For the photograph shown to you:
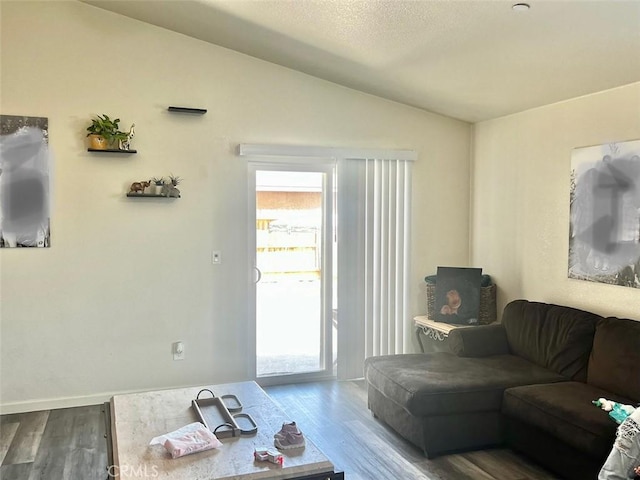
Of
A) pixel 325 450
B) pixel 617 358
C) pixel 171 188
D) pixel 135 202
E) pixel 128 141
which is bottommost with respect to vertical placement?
pixel 325 450

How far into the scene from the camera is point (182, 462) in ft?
6.78

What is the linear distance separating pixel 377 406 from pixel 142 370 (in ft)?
6.10

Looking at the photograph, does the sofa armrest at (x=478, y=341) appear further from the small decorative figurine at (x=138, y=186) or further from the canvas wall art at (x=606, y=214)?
the small decorative figurine at (x=138, y=186)

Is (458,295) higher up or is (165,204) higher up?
(165,204)

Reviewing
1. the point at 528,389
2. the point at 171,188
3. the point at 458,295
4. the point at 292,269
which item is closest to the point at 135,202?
the point at 171,188

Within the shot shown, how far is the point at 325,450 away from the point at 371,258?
1926 mm

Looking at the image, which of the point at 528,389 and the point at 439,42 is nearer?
the point at 528,389

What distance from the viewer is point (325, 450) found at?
342 cm

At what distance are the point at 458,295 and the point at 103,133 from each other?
3.07 m

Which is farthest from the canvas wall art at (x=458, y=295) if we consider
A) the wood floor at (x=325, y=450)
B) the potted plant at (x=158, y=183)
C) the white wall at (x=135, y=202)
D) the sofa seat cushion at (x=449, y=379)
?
the potted plant at (x=158, y=183)

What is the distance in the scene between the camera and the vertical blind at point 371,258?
15.9 feet

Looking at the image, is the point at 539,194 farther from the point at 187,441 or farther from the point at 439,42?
the point at 187,441

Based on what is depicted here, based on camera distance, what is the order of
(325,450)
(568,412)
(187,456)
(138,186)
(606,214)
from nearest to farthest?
(187,456), (568,412), (325,450), (606,214), (138,186)

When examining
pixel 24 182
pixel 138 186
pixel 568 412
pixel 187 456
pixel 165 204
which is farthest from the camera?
pixel 165 204
